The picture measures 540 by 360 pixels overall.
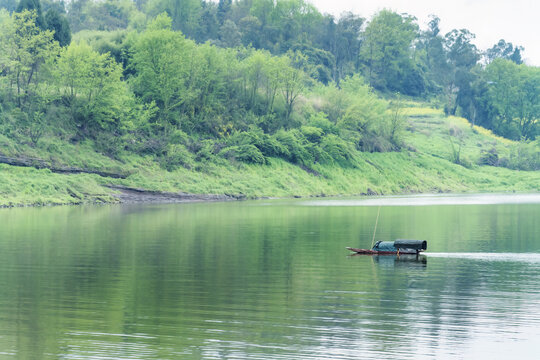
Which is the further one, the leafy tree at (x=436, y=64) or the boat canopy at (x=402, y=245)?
the leafy tree at (x=436, y=64)

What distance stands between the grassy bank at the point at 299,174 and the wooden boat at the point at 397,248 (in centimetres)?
3171

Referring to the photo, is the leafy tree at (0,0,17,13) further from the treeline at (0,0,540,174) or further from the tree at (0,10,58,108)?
the tree at (0,10,58,108)

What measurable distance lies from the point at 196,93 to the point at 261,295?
207 feet

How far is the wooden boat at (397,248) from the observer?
2661cm

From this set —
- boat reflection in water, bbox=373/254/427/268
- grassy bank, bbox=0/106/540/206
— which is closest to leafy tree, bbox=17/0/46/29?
grassy bank, bbox=0/106/540/206

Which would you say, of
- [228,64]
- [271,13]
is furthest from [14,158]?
[271,13]

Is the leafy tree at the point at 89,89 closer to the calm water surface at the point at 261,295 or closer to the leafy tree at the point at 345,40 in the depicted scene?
the calm water surface at the point at 261,295

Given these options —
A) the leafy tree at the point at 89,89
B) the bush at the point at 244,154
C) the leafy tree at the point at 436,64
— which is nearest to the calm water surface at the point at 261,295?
the leafy tree at the point at 89,89

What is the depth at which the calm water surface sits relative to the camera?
43.8 ft

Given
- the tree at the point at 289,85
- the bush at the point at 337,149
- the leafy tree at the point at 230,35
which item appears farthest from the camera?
the leafy tree at the point at 230,35

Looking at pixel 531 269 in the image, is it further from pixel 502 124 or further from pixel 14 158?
pixel 502 124

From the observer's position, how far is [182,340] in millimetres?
13664

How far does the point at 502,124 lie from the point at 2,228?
401 ft

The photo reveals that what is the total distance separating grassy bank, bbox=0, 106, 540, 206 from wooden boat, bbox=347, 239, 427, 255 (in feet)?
104
